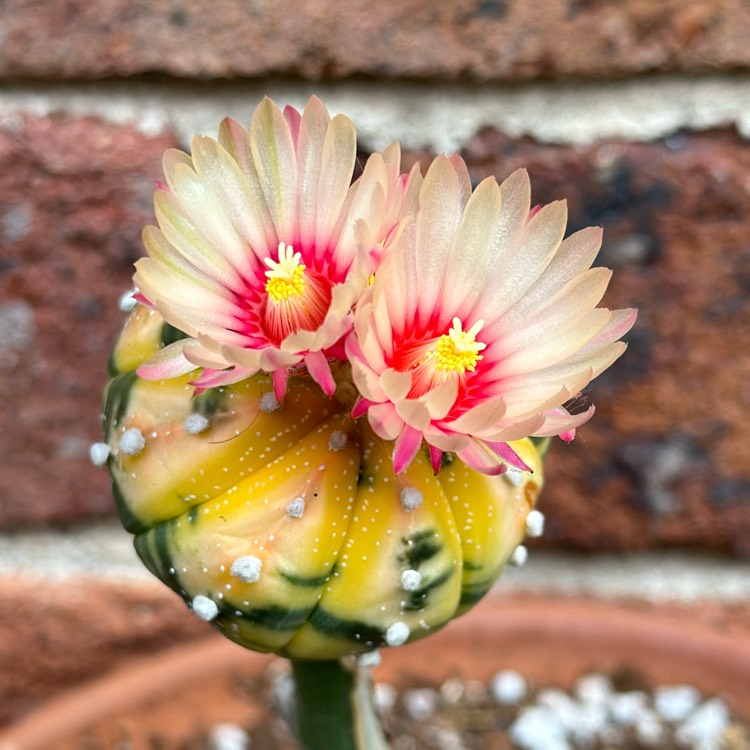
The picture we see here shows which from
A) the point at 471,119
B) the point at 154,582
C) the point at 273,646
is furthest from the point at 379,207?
the point at 154,582

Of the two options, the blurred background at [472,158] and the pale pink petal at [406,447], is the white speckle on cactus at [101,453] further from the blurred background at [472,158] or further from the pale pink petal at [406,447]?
the blurred background at [472,158]

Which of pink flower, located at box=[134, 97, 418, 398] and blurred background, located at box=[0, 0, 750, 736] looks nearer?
pink flower, located at box=[134, 97, 418, 398]

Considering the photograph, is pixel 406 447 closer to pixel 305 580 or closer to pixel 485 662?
pixel 305 580

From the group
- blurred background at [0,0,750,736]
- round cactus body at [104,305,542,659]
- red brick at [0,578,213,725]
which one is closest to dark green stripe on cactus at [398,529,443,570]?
round cactus body at [104,305,542,659]

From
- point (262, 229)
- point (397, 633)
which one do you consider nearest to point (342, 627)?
point (397, 633)

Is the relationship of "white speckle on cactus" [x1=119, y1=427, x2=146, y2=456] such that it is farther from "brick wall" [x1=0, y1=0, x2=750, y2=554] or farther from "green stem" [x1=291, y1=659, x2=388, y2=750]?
"brick wall" [x1=0, y1=0, x2=750, y2=554]

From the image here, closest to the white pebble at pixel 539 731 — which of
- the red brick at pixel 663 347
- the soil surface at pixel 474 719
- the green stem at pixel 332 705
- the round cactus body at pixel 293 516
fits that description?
the soil surface at pixel 474 719
